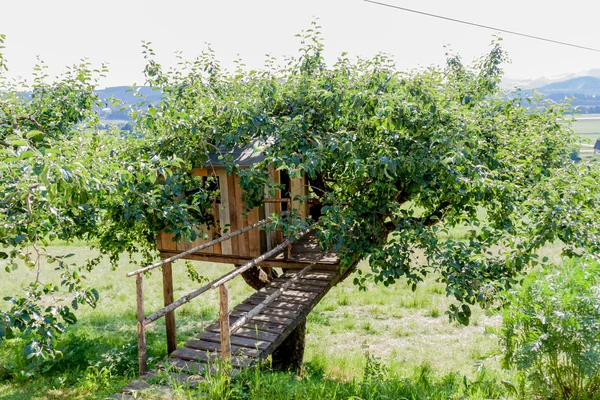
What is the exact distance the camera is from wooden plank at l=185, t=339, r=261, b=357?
538 centimetres

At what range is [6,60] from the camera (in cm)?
684

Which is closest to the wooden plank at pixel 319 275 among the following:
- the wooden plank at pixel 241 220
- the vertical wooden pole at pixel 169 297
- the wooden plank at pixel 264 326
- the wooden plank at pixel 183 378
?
the wooden plank at pixel 241 220

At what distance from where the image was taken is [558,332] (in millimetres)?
4008

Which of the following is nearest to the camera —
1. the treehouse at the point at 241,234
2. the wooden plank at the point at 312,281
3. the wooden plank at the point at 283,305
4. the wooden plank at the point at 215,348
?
the wooden plank at the point at 215,348

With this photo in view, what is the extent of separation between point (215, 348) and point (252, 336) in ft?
1.61

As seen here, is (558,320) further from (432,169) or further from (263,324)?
(263,324)

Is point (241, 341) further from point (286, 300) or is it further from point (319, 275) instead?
point (319, 275)

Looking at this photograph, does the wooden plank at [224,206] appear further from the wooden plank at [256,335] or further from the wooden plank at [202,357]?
the wooden plank at [202,357]

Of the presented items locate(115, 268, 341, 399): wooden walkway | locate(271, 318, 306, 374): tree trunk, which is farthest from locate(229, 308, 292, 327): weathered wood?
locate(271, 318, 306, 374): tree trunk

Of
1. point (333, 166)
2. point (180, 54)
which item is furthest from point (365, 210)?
point (180, 54)

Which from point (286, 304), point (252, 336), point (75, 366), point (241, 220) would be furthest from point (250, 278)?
point (252, 336)

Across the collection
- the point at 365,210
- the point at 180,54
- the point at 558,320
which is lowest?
the point at 558,320

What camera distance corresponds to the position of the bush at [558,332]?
3.93 metres

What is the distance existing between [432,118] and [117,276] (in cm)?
1531
